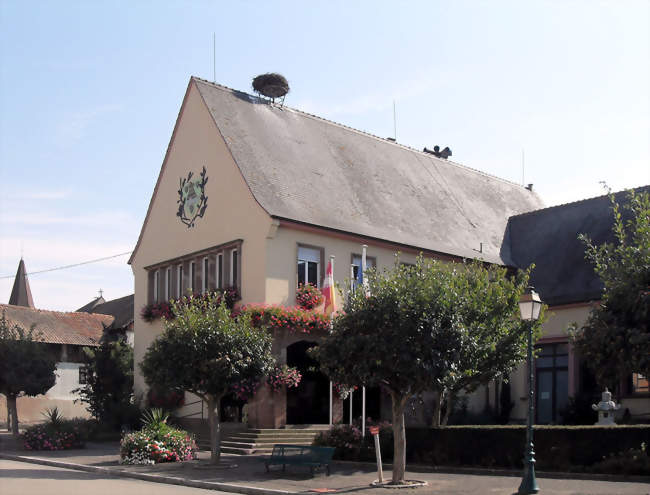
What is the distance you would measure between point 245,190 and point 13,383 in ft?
38.5

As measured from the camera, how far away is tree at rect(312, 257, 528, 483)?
16.1m

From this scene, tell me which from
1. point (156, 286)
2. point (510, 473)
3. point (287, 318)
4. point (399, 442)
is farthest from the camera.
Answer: point (156, 286)

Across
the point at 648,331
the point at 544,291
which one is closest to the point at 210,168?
the point at 544,291

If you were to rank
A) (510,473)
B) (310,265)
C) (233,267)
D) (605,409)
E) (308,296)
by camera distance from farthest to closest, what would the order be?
1. (233,267)
2. (310,265)
3. (308,296)
4. (605,409)
5. (510,473)

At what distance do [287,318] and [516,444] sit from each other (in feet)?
29.5

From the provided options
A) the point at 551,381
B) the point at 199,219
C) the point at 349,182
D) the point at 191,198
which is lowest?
the point at 551,381

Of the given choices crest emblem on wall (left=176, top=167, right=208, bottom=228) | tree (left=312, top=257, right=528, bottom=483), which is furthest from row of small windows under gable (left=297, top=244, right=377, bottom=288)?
tree (left=312, top=257, right=528, bottom=483)

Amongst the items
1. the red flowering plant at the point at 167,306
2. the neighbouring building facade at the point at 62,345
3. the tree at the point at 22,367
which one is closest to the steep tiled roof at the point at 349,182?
the red flowering plant at the point at 167,306

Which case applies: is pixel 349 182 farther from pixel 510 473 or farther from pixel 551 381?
pixel 510 473

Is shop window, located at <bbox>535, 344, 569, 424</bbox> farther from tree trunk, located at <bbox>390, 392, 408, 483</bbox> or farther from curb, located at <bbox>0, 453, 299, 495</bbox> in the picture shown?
curb, located at <bbox>0, 453, 299, 495</bbox>

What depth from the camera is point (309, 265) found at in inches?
1085

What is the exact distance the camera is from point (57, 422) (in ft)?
86.8

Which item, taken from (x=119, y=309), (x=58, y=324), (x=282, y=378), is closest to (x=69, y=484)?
(x=282, y=378)

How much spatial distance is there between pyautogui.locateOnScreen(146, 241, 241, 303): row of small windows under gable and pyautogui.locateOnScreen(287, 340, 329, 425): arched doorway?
301 cm
